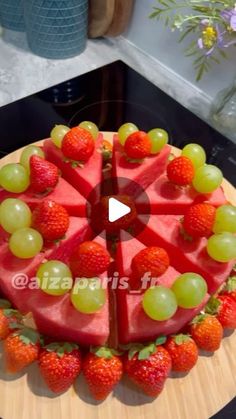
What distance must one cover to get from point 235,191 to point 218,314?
38 centimetres

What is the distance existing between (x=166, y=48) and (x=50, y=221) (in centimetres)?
93

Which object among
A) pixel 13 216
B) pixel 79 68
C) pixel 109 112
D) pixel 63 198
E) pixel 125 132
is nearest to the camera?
pixel 13 216

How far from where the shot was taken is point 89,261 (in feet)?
2.74

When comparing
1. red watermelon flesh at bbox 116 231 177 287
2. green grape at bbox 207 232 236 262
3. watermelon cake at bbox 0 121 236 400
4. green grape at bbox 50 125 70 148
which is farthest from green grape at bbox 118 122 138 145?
green grape at bbox 207 232 236 262

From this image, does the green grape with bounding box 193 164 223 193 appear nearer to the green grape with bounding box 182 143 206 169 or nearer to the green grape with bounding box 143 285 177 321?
the green grape with bounding box 182 143 206 169

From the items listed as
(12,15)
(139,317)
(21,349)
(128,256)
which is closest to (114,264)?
(128,256)

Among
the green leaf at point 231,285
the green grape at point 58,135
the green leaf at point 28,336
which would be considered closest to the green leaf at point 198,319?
the green leaf at point 231,285

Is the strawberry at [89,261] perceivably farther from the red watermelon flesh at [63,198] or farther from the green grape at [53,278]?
the red watermelon flesh at [63,198]

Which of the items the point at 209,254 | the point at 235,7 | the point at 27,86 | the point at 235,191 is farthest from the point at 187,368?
the point at 27,86

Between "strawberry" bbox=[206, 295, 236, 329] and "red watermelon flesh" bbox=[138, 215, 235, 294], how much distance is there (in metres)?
0.03

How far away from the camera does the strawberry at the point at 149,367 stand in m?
0.78

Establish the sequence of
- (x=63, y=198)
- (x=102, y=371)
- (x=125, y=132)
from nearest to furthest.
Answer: (x=102, y=371) → (x=63, y=198) → (x=125, y=132)

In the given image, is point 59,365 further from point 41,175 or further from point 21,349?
point 41,175

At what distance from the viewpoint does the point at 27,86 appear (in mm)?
1480
